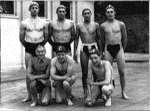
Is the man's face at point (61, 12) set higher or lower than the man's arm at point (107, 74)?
higher

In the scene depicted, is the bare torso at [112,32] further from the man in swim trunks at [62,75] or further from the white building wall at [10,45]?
the white building wall at [10,45]

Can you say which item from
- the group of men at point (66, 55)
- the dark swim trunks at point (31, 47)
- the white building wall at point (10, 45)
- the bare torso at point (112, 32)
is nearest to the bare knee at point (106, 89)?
the group of men at point (66, 55)

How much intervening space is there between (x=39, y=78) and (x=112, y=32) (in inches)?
75.3

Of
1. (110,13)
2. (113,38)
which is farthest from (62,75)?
(110,13)

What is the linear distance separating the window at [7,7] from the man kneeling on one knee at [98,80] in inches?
301

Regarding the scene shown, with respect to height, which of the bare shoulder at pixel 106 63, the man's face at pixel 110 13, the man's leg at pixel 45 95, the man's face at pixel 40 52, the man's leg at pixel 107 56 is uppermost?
the man's face at pixel 110 13

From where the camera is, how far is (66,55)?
767cm

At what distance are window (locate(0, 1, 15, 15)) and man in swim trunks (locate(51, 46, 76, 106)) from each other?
726 centimetres

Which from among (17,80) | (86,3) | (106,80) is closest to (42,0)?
(86,3)

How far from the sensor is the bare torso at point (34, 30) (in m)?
7.80

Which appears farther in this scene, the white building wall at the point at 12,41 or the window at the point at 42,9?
the window at the point at 42,9

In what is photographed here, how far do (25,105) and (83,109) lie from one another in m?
1.32

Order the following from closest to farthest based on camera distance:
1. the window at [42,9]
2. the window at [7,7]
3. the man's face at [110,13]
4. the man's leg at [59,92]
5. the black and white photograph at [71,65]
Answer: the black and white photograph at [71,65] < the man's leg at [59,92] < the man's face at [110,13] < the window at [7,7] < the window at [42,9]

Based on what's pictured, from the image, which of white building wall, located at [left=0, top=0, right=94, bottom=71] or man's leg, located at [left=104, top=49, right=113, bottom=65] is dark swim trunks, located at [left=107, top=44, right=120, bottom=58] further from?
white building wall, located at [left=0, top=0, right=94, bottom=71]
